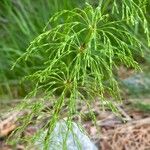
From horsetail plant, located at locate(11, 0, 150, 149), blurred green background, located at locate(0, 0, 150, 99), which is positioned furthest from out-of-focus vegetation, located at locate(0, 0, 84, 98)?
horsetail plant, located at locate(11, 0, 150, 149)

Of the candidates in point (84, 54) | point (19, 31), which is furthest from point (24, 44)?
point (84, 54)

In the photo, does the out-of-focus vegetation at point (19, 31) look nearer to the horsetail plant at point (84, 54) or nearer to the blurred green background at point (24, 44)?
the blurred green background at point (24, 44)

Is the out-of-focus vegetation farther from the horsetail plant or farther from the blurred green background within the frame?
the horsetail plant

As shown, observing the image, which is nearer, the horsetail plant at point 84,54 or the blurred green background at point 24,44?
the horsetail plant at point 84,54

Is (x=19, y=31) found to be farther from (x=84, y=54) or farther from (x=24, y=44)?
(x=84, y=54)

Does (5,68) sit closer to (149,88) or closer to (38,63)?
(38,63)

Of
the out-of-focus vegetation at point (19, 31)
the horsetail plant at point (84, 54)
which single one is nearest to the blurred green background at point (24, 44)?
the out-of-focus vegetation at point (19, 31)

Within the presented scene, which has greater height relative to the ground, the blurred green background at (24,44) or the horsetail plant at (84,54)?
the blurred green background at (24,44)

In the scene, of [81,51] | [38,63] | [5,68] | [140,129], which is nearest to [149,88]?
[140,129]
